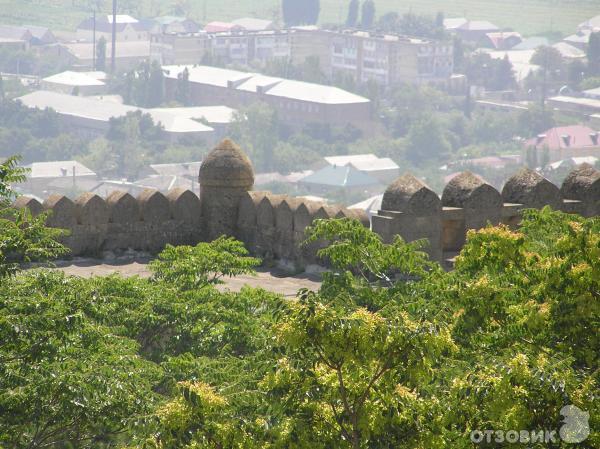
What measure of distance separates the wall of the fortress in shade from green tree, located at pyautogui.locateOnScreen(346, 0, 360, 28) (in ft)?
581

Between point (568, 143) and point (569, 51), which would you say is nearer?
point (568, 143)

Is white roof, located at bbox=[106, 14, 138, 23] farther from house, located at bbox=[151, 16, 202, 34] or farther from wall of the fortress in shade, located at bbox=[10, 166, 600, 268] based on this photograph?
Answer: wall of the fortress in shade, located at bbox=[10, 166, 600, 268]

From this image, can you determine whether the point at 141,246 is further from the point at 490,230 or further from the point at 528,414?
the point at 528,414

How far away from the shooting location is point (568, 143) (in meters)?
125

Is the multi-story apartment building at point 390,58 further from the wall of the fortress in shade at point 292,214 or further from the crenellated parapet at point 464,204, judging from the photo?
the crenellated parapet at point 464,204

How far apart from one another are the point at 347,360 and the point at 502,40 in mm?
184073

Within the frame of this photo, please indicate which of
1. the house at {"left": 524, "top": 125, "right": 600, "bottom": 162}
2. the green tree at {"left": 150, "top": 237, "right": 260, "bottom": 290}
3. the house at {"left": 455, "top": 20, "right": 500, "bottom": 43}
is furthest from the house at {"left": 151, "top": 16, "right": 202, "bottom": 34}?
the green tree at {"left": 150, "top": 237, "right": 260, "bottom": 290}

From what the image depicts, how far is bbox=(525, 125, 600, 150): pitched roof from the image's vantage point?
409ft

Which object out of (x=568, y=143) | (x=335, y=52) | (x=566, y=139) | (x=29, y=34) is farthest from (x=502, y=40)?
(x=568, y=143)

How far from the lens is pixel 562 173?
107 m

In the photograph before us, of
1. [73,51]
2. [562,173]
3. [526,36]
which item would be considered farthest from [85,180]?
[526,36]

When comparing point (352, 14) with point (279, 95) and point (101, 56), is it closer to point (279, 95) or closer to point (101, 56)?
point (101, 56)

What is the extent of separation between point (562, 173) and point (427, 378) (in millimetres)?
102999

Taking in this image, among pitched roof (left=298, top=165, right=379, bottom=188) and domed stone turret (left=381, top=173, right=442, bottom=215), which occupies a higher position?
domed stone turret (left=381, top=173, right=442, bottom=215)
